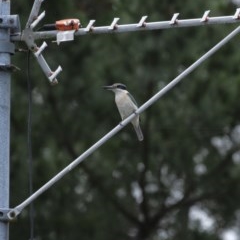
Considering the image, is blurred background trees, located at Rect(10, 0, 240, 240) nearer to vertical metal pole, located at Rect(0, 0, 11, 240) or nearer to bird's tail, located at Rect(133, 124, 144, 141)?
bird's tail, located at Rect(133, 124, 144, 141)

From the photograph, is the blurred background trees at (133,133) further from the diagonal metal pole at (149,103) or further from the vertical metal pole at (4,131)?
the diagonal metal pole at (149,103)

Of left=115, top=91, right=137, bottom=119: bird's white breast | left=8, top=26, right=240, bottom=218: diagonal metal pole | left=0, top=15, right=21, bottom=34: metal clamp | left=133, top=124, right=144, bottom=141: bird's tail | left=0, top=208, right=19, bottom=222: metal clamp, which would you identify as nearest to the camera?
left=8, top=26, right=240, bottom=218: diagonal metal pole

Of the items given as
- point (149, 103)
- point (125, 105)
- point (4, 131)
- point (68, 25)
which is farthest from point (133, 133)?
point (149, 103)

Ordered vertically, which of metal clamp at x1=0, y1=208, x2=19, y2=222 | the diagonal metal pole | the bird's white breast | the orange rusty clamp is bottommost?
metal clamp at x1=0, y1=208, x2=19, y2=222

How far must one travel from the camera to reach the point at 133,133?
526 inches

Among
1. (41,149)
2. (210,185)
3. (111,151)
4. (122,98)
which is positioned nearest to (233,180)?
(210,185)

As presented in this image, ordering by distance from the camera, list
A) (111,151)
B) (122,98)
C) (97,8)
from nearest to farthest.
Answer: (122,98), (97,8), (111,151)

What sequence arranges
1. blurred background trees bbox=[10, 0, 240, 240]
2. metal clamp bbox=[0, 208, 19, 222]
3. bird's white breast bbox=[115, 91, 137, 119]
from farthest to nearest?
blurred background trees bbox=[10, 0, 240, 240] → bird's white breast bbox=[115, 91, 137, 119] → metal clamp bbox=[0, 208, 19, 222]

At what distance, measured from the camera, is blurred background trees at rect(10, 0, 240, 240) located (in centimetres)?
1271

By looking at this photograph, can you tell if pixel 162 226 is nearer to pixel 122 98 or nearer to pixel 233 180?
pixel 233 180

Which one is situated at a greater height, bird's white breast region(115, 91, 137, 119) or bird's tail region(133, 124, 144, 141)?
bird's white breast region(115, 91, 137, 119)

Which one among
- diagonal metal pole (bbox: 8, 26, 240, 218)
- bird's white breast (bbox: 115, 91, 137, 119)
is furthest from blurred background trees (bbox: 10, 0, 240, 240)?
diagonal metal pole (bbox: 8, 26, 240, 218)

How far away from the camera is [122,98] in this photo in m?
8.77

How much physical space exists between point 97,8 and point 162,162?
211 centimetres
